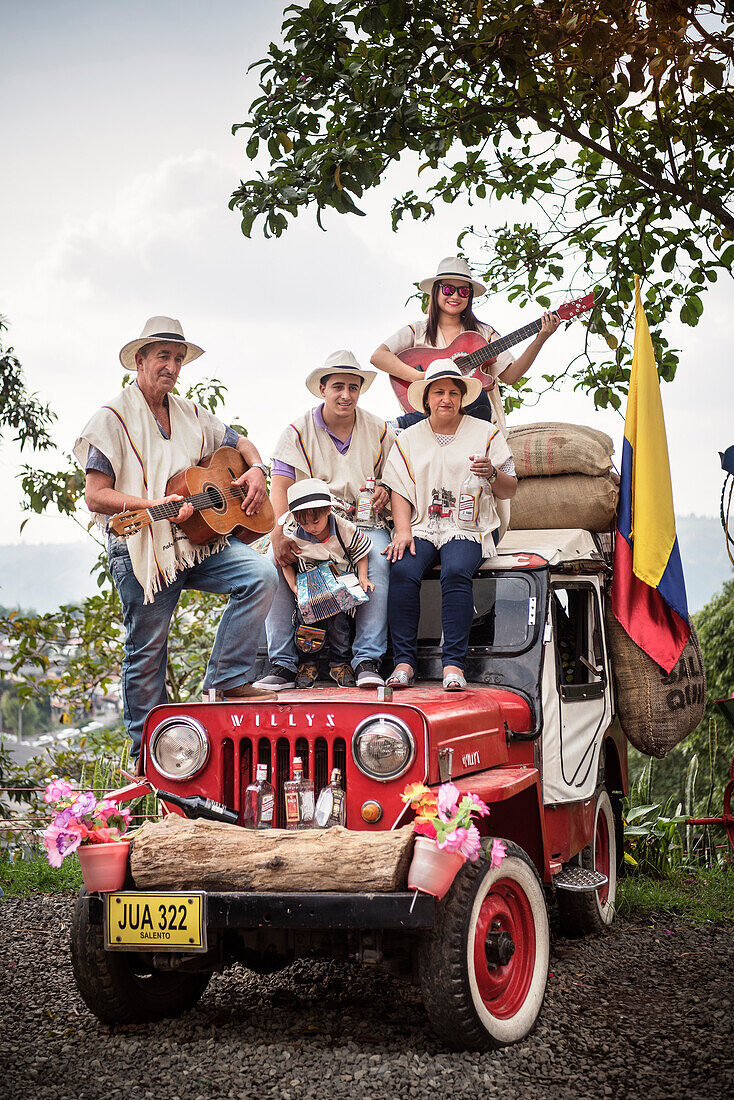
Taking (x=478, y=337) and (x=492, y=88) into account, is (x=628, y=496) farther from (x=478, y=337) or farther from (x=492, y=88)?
(x=492, y=88)

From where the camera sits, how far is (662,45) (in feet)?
19.8

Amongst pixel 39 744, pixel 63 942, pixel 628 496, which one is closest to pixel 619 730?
pixel 628 496

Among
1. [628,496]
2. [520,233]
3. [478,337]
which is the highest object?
[520,233]

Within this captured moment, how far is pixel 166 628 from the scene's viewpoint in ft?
17.3

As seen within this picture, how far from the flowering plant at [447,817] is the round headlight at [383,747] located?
0.82 feet

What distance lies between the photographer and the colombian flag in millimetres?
5992

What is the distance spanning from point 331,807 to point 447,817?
62cm

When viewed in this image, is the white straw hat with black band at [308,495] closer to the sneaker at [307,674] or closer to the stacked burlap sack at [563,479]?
the sneaker at [307,674]

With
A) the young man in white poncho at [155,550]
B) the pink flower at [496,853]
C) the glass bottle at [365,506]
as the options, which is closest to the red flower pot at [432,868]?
the pink flower at [496,853]

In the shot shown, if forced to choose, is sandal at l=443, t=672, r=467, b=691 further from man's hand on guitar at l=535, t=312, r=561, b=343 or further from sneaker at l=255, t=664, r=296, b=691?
man's hand on guitar at l=535, t=312, r=561, b=343

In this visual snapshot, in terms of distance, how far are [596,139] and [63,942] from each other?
6.13 meters

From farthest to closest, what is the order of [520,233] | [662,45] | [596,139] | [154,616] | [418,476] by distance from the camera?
1. [520,233]
2. [596,139]
3. [662,45]
4. [418,476]
5. [154,616]

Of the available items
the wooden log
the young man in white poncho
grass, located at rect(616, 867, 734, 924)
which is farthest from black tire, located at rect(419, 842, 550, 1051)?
grass, located at rect(616, 867, 734, 924)

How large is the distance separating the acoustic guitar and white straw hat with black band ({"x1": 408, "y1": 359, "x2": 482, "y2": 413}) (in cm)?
101
